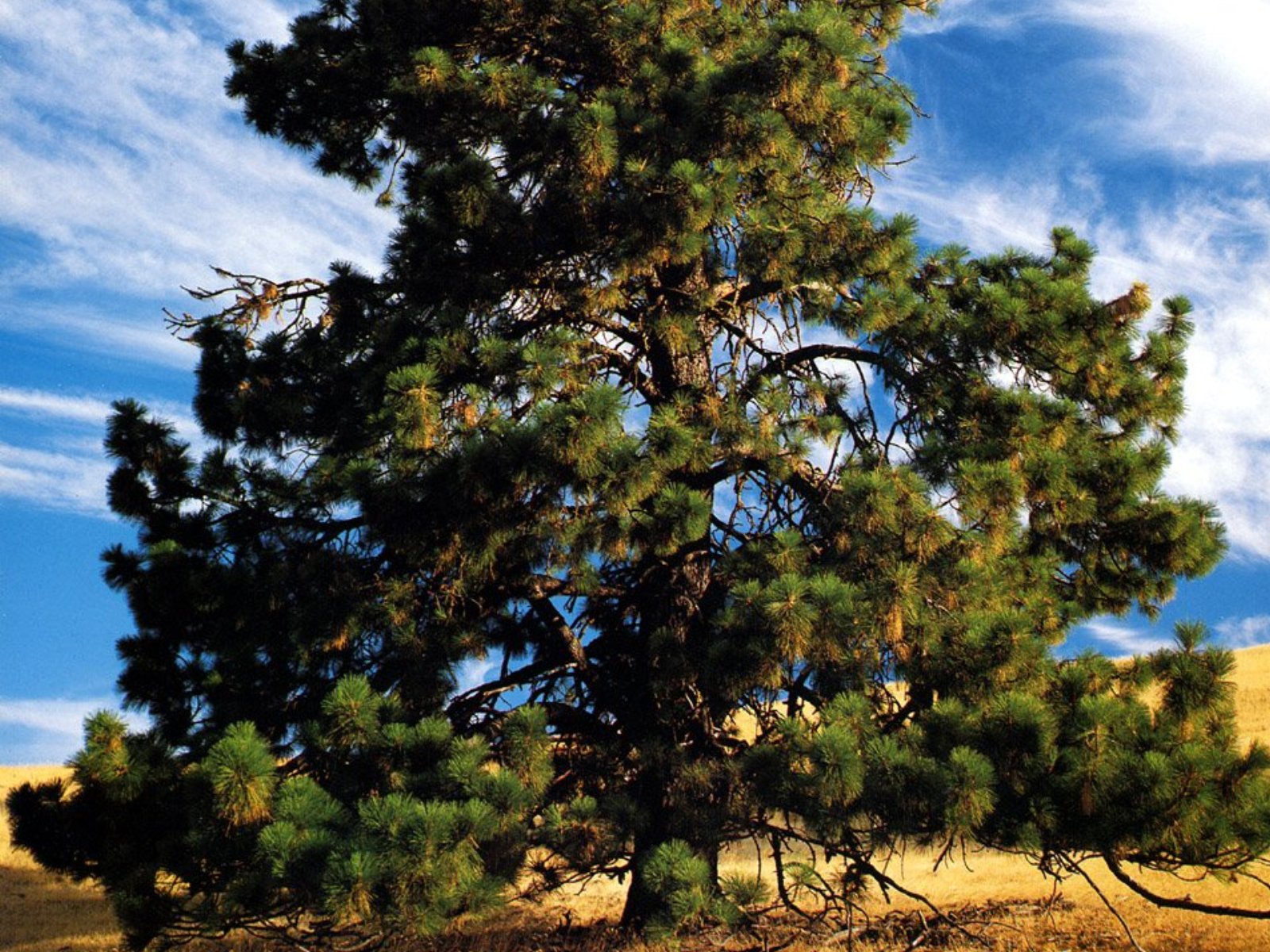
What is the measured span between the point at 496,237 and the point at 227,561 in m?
3.69

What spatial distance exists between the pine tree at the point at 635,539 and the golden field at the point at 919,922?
0.96m

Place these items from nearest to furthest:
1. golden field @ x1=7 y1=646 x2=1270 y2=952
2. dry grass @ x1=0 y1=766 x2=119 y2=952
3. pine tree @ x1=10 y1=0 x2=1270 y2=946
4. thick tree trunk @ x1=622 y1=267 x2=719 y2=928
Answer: pine tree @ x1=10 y1=0 x2=1270 y2=946
thick tree trunk @ x1=622 y1=267 x2=719 y2=928
golden field @ x1=7 y1=646 x2=1270 y2=952
dry grass @ x1=0 y1=766 x2=119 y2=952

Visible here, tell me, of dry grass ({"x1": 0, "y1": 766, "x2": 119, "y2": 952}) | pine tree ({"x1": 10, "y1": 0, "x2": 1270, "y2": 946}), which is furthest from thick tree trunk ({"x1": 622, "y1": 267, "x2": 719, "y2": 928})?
dry grass ({"x1": 0, "y1": 766, "x2": 119, "y2": 952})

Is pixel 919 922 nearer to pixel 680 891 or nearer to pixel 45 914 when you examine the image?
pixel 680 891

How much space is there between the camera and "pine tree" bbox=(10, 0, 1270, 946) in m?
7.82

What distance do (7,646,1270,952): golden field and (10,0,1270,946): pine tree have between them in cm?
96

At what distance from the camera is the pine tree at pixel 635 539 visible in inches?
308

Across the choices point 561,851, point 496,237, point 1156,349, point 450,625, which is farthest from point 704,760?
point 1156,349

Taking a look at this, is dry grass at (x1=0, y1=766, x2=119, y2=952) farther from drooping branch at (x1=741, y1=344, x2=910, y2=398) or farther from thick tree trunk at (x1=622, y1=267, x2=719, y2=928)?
drooping branch at (x1=741, y1=344, x2=910, y2=398)

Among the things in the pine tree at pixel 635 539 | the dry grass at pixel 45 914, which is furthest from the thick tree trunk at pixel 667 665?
the dry grass at pixel 45 914

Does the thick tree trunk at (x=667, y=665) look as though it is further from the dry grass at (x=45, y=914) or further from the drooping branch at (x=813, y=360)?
the dry grass at (x=45, y=914)

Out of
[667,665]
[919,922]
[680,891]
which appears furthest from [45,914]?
[680,891]

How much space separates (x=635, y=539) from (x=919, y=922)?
495 cm

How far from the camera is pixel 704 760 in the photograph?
30.3 ft
